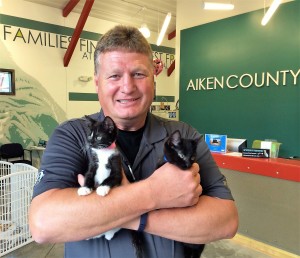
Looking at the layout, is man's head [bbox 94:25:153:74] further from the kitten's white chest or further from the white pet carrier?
the white pet carrier

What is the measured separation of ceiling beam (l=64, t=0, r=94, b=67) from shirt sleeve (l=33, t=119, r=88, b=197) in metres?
6.52

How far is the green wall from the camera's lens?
15.9ft

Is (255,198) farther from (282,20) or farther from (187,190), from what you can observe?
(282,20)

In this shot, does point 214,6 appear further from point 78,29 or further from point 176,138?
point 176,138

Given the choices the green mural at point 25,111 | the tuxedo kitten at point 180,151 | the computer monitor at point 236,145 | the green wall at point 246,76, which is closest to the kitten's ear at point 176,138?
the tuxedo kitten at point 180,151

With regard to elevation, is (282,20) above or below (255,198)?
above

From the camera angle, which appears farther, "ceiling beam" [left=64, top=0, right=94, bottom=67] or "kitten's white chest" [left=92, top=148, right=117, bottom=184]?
"ceiling beam" [left=64, top=0, right=94, bottom=67]

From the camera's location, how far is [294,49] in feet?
15.6

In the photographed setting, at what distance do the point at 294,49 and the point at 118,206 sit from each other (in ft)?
16.0

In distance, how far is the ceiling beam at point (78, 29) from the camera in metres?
6.92

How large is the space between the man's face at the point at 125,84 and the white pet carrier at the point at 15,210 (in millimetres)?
2192

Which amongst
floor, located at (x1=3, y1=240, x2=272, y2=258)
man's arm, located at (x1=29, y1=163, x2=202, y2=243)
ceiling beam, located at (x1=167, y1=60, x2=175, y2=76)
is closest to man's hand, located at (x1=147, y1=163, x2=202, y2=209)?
man's arm, located at (x1=29, y1=163, x2=202, y2=243)

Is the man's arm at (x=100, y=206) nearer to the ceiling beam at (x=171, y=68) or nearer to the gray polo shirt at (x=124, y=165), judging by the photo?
the gray polo shirt at (x=124, y=165)

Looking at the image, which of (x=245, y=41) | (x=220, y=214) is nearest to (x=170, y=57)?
(x=245, y=41)
